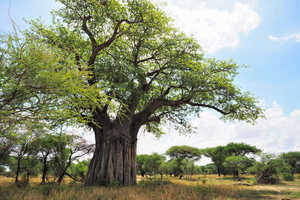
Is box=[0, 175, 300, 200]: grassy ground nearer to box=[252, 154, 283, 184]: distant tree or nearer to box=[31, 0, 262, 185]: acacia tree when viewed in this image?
box=[31, 0, 262, 185]: acacia tree

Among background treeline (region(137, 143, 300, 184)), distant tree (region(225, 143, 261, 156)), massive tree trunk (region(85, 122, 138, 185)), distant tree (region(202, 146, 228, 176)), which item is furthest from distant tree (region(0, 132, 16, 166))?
distant tree (region(225, 143, 261, 156))

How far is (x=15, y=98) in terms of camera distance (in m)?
4.73

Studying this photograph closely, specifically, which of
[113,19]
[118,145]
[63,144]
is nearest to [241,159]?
[118,145]

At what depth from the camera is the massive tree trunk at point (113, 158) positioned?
11.4 m

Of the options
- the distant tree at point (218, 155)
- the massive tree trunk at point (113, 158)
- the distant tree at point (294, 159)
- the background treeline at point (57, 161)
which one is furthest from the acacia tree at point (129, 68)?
the distant tree at point (294, 159)

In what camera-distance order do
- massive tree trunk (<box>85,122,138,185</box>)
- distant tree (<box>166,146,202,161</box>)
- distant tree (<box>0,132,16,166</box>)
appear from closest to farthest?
distant tree (<box>0,132,16,166</box>) < massive tree trunk (<box>85,122,138,185</box>) < distant tree (<box>166,146,202,161</box>)

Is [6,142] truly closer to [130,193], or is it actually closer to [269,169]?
[130,193]

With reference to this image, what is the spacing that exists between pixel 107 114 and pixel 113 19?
19.0 ft

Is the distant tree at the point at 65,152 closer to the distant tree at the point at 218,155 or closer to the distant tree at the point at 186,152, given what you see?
the distant tree at the point at 186,152

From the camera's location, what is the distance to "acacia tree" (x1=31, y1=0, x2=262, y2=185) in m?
9.54

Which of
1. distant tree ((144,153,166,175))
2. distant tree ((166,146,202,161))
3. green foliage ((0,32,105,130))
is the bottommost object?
distant tree ((144,153,166,175))

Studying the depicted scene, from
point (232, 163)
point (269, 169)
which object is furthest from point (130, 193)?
point (232, 163)

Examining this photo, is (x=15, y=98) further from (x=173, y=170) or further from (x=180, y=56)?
(x=173, y=170)

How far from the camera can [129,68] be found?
30.4 ft
